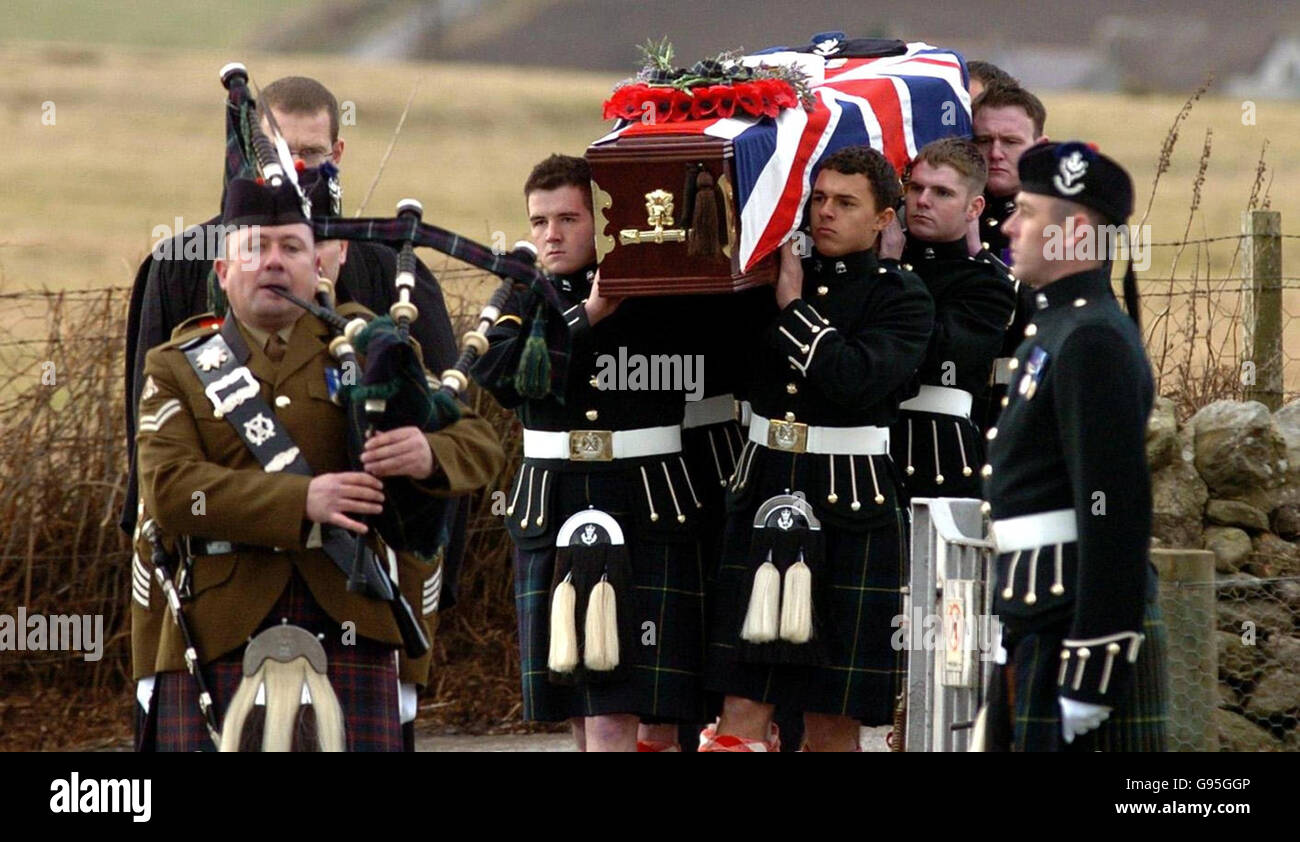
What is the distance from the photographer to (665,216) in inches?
211

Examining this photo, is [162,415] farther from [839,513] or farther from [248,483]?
[839,513]

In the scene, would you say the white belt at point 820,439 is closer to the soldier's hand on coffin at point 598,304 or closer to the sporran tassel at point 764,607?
the sporran tassel at point 764,607

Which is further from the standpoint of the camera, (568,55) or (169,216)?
(568,55)

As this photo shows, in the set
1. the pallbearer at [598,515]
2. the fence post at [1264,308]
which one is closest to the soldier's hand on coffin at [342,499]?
the pallbearer at [598,515]

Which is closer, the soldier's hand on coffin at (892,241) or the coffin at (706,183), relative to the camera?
the coffin at (706,183)

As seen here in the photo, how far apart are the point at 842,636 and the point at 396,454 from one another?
1.73 metres

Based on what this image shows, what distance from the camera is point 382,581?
4.46 metres

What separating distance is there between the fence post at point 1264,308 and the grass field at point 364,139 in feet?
50.2

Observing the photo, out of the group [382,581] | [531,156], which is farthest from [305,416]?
[531,156]

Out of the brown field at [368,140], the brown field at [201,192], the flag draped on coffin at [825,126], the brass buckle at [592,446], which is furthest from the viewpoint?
the brown field at [368,140]

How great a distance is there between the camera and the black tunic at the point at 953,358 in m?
5.89

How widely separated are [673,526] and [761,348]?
54 centimetres

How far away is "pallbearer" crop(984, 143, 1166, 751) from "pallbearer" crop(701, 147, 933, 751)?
1.06m
